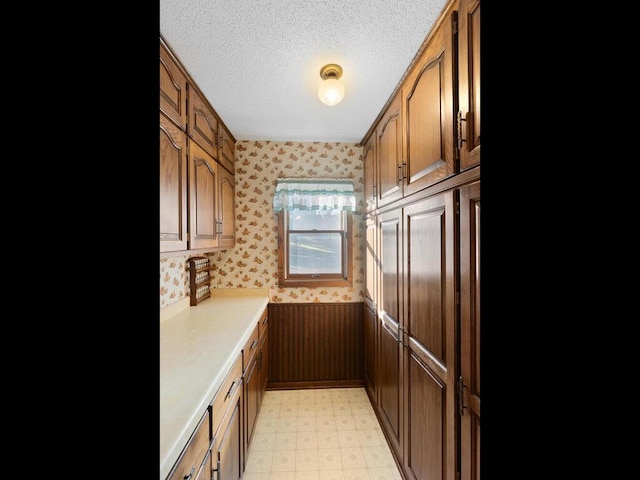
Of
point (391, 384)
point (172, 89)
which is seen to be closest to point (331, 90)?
point (172, 89)

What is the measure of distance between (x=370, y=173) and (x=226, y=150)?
1291mm

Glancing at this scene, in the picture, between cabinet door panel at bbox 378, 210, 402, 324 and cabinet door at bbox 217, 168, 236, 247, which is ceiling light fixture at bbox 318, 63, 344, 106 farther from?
cabinet door at bbox 217, 168, 236, 247

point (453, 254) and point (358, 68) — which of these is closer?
point (453, 254)

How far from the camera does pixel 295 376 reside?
300cm

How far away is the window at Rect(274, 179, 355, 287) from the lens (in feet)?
9.85

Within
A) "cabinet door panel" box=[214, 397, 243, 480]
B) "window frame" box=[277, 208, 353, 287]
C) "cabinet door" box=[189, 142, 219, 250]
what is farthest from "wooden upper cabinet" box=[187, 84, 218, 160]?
"cabinet door panel" box=[214, 397, 243, 480]

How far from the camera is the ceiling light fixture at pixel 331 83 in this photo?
170 cm

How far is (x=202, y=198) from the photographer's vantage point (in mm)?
2088

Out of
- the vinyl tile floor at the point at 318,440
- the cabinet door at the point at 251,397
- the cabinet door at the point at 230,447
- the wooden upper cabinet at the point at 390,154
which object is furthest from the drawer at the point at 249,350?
the wooden upper cabinet at the point at 390,154

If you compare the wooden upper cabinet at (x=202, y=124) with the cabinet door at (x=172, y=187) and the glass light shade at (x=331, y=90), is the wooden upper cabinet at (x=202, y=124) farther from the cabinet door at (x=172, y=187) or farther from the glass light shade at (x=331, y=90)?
the glass light shade at (x=331, y=90)

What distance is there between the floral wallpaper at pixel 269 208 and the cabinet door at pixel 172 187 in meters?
1.27
